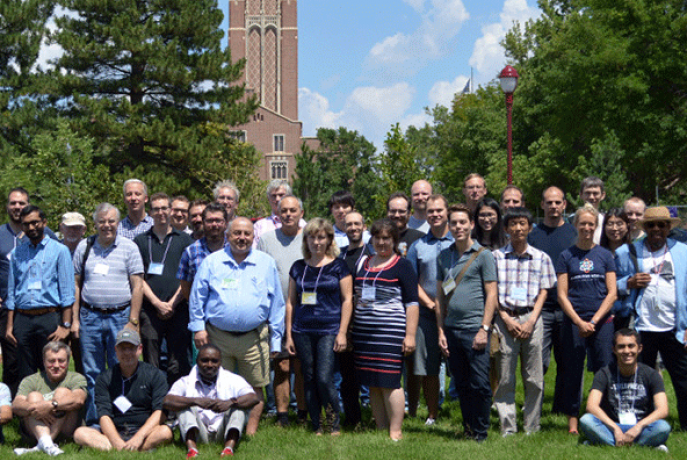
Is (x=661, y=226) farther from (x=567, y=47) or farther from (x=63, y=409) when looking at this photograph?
(x=567, y=47)

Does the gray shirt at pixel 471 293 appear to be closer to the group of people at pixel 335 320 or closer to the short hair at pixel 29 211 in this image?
the group of people at pixel 335 320

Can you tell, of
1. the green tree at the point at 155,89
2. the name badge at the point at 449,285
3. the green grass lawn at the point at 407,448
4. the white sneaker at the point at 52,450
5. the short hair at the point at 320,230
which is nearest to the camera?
the green grass lawn at the point at 407,448

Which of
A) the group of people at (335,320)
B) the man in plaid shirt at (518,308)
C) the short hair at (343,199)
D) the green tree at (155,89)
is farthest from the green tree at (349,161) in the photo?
the man in plaid shirt at (518,308)

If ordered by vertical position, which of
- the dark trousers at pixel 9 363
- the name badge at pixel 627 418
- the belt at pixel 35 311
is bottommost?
the name badge at pixel 627 418

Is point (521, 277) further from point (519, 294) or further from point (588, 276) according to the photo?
point (588, 276)

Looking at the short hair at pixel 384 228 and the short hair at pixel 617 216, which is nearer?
the short hair at pixel 384 228

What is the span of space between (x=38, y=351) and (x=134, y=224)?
1.66m

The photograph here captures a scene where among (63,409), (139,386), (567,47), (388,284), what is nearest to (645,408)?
(388,284)

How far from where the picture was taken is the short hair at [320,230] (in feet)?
23.0

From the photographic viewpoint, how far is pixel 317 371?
7.05 metres

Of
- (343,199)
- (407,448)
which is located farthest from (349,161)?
(407,448)

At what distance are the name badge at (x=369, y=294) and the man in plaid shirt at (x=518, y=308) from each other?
44.6 inches

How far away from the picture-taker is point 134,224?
27.3 ft

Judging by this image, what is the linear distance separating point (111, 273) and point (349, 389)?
100 inches
